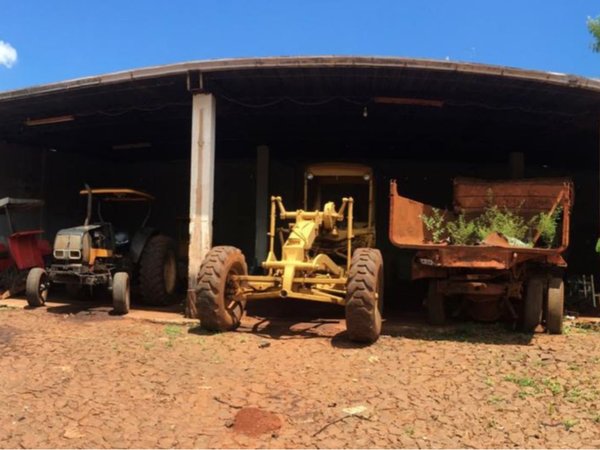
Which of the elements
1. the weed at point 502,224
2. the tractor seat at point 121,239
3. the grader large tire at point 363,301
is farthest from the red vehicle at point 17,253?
the weed at point 502,224

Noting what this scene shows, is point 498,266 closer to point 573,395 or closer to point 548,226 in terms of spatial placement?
point 548,226

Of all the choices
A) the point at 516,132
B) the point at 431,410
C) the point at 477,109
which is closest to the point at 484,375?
the point at 431,410

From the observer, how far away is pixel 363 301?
6.38m

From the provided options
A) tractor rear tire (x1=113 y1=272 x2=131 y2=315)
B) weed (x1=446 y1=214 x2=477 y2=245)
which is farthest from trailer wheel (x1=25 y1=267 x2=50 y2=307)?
weed (x1=446 y1=214 x2=477 y2=245)

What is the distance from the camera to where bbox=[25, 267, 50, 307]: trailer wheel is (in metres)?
9.14

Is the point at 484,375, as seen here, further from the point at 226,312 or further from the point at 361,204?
the point at 361,204

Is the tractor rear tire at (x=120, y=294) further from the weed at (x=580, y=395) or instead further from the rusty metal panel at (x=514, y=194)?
the weed at (x=580, y=395)

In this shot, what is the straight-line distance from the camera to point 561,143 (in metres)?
12.8

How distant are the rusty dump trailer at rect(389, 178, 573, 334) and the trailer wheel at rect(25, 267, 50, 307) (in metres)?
6.11

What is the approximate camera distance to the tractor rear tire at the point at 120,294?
866 centimetres

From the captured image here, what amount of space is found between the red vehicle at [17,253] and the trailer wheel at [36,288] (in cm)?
75

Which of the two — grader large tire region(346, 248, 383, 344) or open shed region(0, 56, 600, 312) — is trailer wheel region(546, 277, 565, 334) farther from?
open shed region(0, 56, 600, 312)

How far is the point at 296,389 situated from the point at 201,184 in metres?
4.66

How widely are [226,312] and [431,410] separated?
3.51m
